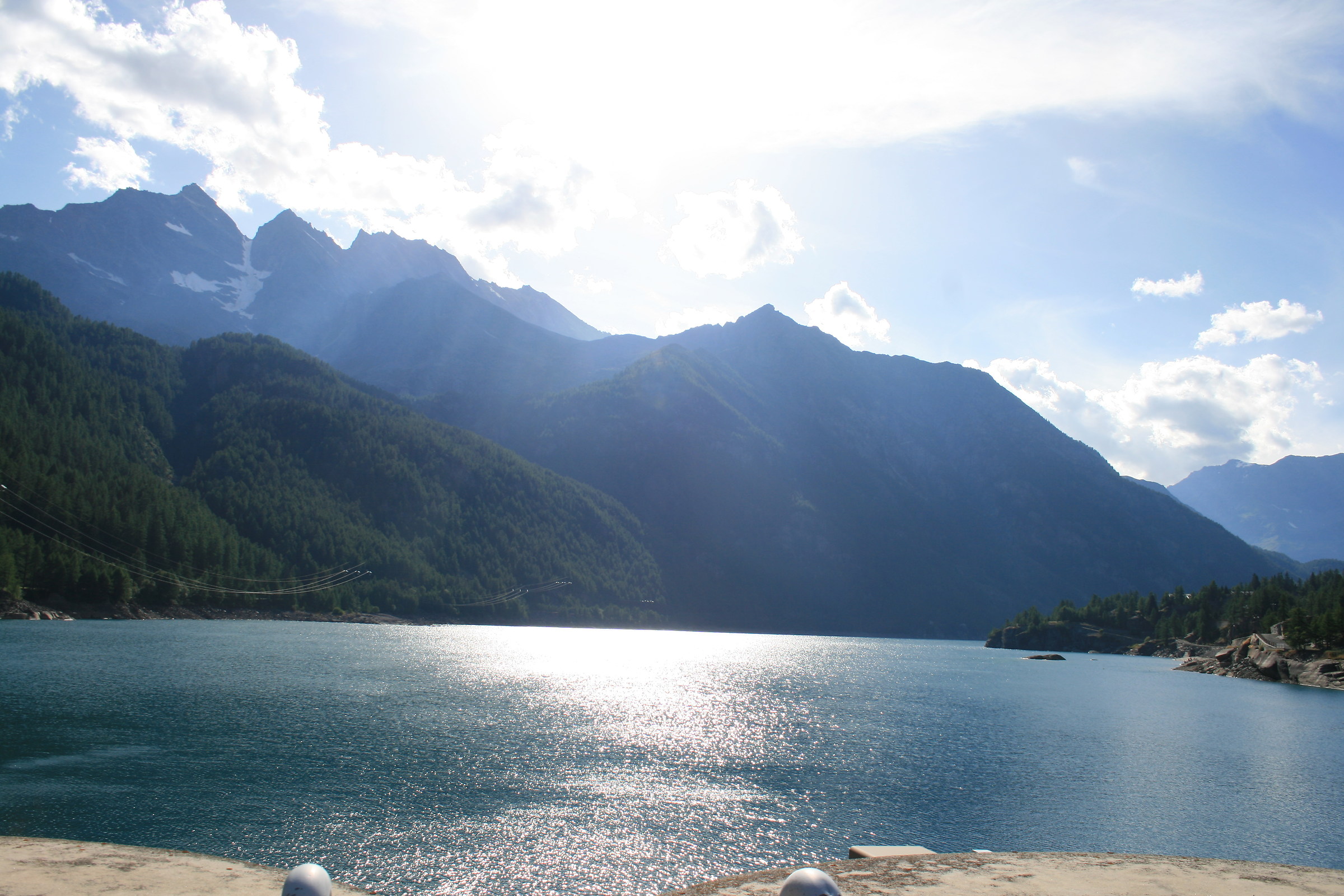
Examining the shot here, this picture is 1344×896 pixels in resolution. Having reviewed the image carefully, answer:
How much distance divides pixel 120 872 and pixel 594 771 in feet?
98.0

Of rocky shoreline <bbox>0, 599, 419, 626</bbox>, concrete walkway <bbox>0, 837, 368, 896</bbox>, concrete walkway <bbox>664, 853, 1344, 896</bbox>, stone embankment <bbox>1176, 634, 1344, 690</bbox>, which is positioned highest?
concrete walkway <bbox>664, 853, 1344, 896</bbox>

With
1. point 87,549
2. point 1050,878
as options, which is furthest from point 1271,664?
point 87,549

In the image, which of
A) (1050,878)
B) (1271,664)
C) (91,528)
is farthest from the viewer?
(91,528)

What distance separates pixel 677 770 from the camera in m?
49.6

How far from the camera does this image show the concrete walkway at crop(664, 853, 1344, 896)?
21156 millimetres

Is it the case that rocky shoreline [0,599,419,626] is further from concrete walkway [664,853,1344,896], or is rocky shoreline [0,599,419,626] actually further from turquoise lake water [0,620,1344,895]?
concrete walkway [664,853,1344,896]

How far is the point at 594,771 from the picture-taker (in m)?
48.0

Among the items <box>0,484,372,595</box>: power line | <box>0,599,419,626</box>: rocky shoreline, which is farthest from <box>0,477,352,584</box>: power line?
<box>0,599,419,626</box>: rocky shoreline

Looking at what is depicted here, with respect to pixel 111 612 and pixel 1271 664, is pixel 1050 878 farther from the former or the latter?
pixel 111 612

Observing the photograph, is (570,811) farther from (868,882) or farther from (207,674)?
(207,674)

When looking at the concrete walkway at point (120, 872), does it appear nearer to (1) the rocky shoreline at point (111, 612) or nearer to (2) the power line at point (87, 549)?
(1) the rocky shoreline at point (111, 612)

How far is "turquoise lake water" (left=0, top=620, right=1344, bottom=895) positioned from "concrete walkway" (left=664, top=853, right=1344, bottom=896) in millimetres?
9105

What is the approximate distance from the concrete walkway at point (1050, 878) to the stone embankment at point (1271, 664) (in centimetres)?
14285

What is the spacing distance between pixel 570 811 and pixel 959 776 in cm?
2792
